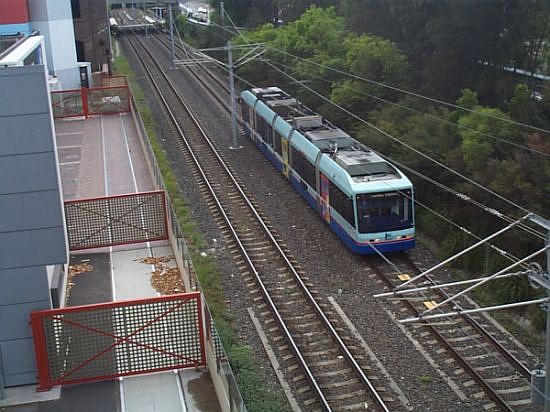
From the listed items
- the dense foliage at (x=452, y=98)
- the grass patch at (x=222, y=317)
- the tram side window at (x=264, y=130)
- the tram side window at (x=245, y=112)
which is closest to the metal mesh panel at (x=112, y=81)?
the dense foliage at (x=452, y=98)

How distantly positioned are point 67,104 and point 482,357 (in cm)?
2620

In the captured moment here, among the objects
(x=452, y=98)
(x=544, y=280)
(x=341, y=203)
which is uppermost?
(x=544, y=280)

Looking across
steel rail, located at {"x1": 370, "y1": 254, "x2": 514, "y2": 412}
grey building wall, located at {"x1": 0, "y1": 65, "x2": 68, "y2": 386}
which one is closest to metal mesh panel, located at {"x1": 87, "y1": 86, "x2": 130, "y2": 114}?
steel rail, located at {"x1": 370, "y1": 254, "x2": 514, "y2": 412}

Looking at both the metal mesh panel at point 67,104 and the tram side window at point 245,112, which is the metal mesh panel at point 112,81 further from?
the tram side window at point 245,112

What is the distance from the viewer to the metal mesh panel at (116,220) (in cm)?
1811

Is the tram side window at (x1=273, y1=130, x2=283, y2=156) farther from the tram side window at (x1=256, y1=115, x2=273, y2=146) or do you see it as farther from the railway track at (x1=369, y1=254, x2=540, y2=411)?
the railway track at (x1=369, y1=254, x2=540, y2=411)

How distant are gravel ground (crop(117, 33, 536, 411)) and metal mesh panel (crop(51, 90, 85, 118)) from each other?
669 centimetres

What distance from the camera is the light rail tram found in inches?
757

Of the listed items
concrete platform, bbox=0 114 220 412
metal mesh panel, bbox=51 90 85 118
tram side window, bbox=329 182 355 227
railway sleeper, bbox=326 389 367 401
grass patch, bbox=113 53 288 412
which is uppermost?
metal mesh panel, bbox=51 90 85 118

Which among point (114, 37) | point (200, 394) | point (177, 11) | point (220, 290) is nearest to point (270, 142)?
point (220, 290)

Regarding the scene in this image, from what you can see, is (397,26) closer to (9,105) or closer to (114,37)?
(9,105)

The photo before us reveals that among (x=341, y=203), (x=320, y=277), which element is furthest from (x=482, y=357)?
(x=341, y=203)

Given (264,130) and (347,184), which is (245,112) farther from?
(347,184)

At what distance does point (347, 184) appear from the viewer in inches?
766
